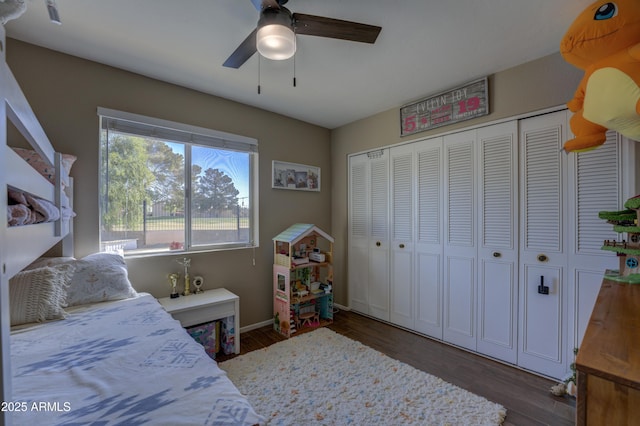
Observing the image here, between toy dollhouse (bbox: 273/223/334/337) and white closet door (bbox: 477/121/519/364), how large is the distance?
1603 millimetres

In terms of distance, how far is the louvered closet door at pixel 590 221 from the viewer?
186 cm

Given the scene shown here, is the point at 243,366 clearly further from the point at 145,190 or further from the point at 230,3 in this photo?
the point at 230,3

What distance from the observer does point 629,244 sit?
1.49 metres

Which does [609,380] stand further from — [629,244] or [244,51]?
[244,51]

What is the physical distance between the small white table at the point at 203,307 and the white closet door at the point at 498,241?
236cm

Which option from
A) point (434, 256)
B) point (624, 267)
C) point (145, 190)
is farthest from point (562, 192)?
point (145, 190)

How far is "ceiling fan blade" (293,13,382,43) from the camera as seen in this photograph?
138 cm

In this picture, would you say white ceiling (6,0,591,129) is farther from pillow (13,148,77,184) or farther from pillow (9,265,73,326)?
pillow (9,265,73,326)

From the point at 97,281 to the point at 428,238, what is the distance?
297 cm

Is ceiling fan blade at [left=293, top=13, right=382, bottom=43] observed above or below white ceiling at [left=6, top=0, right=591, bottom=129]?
below

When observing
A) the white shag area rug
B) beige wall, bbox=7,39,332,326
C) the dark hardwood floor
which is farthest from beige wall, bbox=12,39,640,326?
the white shag area rug

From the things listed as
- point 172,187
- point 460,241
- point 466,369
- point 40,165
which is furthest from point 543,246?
point 40,165

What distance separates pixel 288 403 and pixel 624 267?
231 cm

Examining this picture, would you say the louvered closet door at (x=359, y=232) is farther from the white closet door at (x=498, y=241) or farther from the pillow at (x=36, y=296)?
the pillow at (x=36, y=296)
